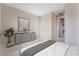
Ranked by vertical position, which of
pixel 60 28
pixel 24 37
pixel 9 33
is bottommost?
pixel 24 37

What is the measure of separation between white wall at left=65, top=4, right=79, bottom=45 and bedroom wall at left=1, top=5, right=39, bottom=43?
0.99m

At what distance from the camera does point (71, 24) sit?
356cm

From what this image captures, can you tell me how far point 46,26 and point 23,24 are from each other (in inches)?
29.9

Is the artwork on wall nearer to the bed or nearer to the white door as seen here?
the white door

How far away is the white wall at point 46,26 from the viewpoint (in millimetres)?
3469

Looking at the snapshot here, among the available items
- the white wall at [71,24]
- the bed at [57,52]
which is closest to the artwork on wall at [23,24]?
the white wall at [71,24]

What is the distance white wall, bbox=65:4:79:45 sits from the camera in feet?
11.3

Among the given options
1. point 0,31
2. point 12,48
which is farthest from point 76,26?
point 0,31

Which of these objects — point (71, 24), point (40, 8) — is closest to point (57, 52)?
point (40, 8)

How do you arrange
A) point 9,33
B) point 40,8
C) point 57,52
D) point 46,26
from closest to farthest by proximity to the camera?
point 57,52 → point 9,33 → point 40,8 → point 46,26

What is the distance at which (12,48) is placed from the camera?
10.3ft

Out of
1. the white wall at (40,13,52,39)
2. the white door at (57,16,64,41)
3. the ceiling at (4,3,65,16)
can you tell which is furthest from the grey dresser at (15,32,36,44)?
the white door at (57,16,64,41)

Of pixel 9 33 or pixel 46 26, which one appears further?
pixel 46 26

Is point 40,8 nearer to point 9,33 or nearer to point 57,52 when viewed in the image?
point 9,33
